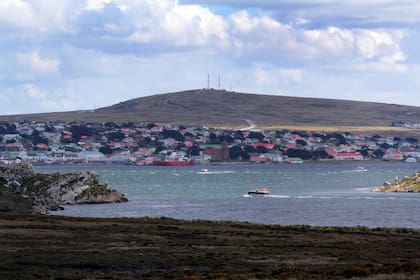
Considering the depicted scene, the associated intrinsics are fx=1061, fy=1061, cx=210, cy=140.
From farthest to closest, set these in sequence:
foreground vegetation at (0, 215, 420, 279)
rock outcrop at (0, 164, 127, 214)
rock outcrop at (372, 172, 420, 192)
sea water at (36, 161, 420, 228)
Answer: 1. rock outcrop at (372, 172, 420, 192)
2. rock outcrop at (0, 164, 127, 214)
3. sea water at (36, 161, 420, 228)
4. foreground vegetation at (0, 215, 420, 279)

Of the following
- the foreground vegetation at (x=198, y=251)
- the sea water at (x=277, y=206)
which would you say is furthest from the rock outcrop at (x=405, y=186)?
the foreground vegetation at (x=198, y=251)

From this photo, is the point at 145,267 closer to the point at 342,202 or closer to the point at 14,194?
the point at 14,194

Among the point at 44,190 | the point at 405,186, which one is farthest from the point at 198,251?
the point at 405,186

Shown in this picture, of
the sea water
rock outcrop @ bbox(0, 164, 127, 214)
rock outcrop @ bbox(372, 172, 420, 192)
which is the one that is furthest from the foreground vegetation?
rock outcrop @ bbox(372, 172, 420, 192)

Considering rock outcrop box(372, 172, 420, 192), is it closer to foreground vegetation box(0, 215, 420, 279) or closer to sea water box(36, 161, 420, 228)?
sea water box(36, 161, 420, 228)

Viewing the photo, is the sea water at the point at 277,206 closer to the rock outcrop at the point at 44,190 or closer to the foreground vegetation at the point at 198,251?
the rock outcrop at the point at 44,190
